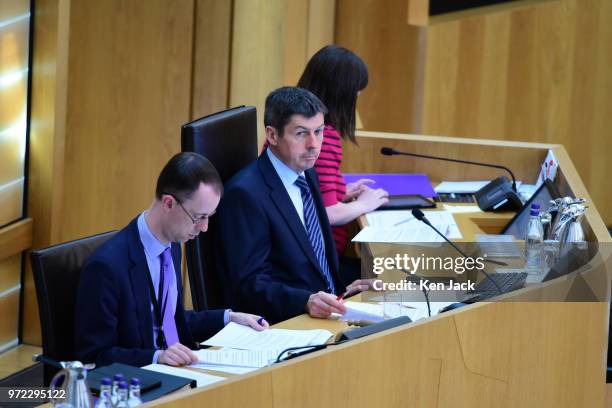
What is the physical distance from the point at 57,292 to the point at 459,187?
2582 mm

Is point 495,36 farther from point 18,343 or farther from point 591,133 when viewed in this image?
point 18,343

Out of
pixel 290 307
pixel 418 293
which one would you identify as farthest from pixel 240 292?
pixel 418 293

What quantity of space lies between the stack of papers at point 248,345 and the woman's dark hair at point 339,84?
1448 mm

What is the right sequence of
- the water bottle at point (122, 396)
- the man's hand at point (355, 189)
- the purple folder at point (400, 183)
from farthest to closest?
the purple folder at point (400, 183) < the man's hand at point (355, 189) < the water bottle at point (122, 396)

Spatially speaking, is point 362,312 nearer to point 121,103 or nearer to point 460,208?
point 460,208

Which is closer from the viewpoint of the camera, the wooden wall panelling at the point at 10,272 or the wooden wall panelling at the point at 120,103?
the wooden wall panelling at the point at 10,272

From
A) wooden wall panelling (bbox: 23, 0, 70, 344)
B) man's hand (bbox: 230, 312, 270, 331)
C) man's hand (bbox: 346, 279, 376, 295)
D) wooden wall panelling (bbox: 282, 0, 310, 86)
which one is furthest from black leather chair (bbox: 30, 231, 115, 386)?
wooden wall panelling (bbox: 282, 0, 310, 86)

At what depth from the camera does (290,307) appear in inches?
129

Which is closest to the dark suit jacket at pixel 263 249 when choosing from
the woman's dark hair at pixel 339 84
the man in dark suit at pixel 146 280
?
the man in dark suit at pixel 146 280

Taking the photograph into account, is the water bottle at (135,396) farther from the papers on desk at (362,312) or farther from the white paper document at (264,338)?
the papers on desk at (362,312)

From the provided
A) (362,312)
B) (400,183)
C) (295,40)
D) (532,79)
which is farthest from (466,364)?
(532,79)

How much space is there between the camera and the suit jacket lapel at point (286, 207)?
352cm

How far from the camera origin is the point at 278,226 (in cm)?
349

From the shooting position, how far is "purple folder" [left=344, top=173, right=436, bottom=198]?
4.71 metres
